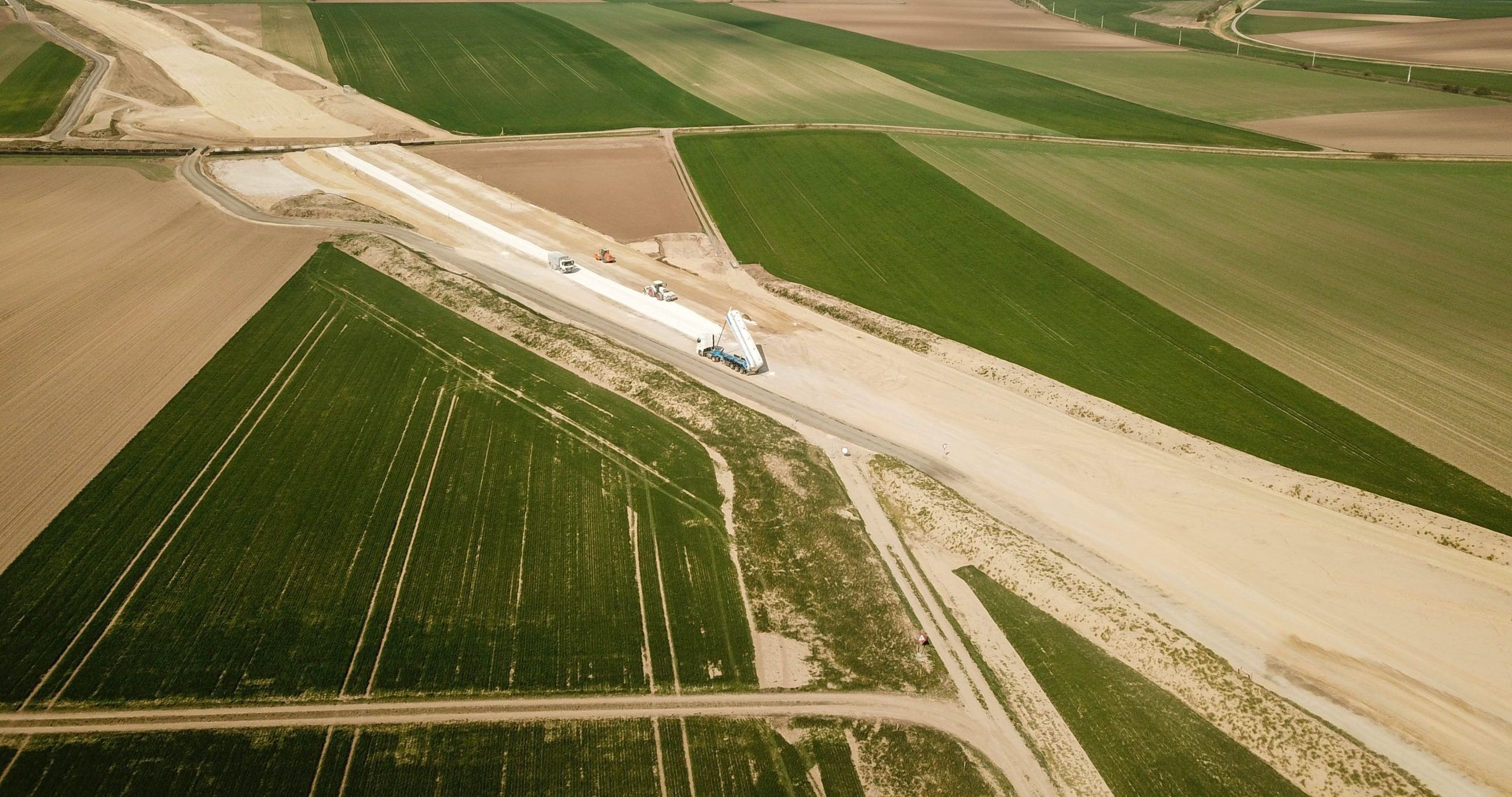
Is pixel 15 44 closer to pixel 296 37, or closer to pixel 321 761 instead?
pixel 296 37

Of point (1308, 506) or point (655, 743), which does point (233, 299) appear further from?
point (1308, 506)

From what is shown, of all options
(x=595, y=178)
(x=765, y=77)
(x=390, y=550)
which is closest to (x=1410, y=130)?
(x=765, y=77)

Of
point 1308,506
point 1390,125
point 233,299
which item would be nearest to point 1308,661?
point 1308,506

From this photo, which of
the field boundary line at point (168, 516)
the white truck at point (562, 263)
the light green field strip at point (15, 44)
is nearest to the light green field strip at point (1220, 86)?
the white truck at point (562, 263)

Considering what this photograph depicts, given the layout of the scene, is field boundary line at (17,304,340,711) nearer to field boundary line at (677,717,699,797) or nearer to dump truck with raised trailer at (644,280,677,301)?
dump truck with raised trailer at (644,280,677,301)

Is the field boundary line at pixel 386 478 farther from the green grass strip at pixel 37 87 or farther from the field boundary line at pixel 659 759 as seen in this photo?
the green grass strip at pixel 37 87
